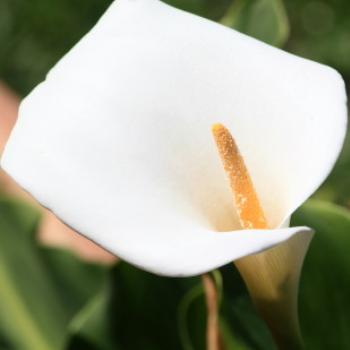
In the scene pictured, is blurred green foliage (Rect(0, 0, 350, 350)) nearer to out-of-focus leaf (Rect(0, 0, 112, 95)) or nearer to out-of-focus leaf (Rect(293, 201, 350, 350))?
A: out-of-focus leaf (Rect(293, 201, 350, 350))

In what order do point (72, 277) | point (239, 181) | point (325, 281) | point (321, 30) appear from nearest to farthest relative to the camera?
point (239, 181) < point (325, 281) < point (72, 277) < point (321, 30)

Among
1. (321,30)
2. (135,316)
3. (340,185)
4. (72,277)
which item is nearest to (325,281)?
(135,316)

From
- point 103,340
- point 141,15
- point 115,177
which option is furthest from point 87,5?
point 115,177

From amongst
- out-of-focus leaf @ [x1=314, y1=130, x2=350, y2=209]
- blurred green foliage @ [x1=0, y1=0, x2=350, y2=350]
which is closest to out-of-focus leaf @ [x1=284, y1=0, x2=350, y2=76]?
out-of-focus leaf @ [x1=314, y1=130, x2=350, y2=209]

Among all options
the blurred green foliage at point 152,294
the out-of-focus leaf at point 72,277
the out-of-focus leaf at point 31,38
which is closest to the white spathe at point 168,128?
the blurred green foliage at point 152,294

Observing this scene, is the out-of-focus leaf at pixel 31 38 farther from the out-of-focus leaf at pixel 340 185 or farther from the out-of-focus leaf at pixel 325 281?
the out-of-focus leaf at pixel 325 281

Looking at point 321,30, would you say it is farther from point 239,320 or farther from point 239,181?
point 239,181
